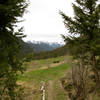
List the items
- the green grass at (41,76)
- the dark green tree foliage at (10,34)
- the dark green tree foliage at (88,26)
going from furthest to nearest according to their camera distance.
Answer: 1. the green grass at (41,76)
2. the dark green tree foliage at (88,26)
3. the dark green tree foliage at (10,34)

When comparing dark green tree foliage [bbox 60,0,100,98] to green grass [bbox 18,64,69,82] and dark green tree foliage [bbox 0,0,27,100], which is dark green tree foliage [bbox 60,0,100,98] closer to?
dark green tree foliage [bbox 0,0,27,100]

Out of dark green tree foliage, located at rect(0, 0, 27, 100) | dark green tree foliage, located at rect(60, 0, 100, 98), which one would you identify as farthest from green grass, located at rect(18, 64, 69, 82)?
dark green tree foliage, located at rect(0, 0, 27, 100)

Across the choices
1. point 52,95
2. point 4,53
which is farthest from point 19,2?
point 52,95

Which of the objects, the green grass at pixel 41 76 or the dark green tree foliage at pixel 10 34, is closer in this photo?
the dark green tree foliage at pixel 10 34

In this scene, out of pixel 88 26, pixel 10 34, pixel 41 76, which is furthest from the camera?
pixel 41 76

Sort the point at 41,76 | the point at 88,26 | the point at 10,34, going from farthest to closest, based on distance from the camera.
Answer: the point at 41,76 < the point at 88,26 < the point at 10,34

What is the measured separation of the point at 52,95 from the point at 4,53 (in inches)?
373

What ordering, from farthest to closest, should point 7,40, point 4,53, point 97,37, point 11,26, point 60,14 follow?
point 60,14 < point 97,37 < point 11,26 < point 7,40 < point 4,53

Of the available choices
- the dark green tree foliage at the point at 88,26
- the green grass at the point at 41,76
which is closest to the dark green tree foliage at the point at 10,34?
the dark green tree foliage at the point at 88,26

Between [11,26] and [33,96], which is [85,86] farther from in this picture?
[33,96]

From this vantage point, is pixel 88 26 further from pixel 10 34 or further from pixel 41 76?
pixel 41 76

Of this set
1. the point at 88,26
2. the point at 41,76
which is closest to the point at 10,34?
the point at 88,26

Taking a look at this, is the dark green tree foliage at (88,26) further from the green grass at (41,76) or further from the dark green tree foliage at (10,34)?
the green grass at (41,76)

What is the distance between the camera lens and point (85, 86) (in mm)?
6473
